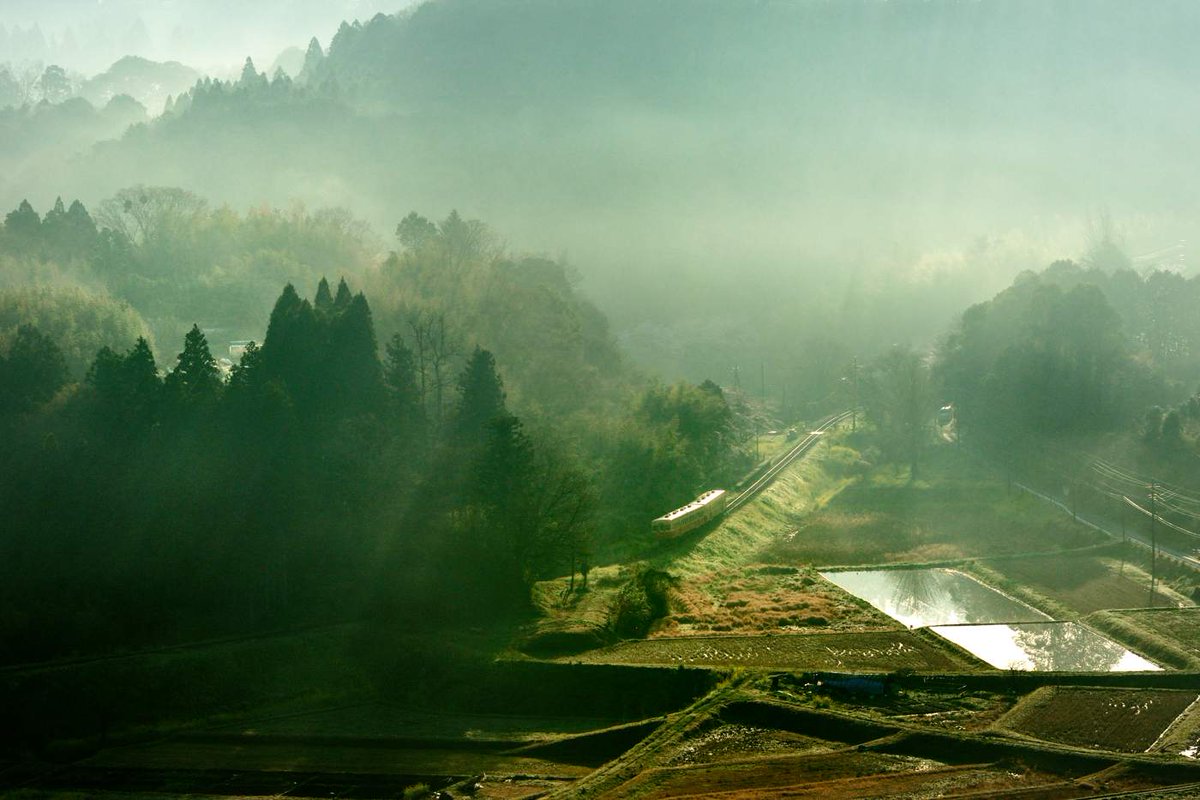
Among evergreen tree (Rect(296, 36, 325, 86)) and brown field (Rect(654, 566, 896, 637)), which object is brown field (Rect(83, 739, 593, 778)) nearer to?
brown field (Rect(654, 566, 896, 637))

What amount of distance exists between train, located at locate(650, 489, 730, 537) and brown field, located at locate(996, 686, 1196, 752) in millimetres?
25196

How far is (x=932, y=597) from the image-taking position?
157 ft

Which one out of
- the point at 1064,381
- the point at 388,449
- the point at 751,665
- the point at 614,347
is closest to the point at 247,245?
the point at 614,347

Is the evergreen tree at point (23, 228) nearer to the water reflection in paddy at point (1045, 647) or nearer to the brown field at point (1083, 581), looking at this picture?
the brown field at point (1083, 581)

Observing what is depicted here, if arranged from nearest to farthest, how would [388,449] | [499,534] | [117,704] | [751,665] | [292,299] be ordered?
[117,704] → [751,665] → [499,534] → [388,449] → [292,299]

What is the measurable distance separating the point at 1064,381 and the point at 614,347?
3445 cm

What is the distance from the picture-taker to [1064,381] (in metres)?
71.6

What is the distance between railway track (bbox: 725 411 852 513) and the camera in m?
67.3

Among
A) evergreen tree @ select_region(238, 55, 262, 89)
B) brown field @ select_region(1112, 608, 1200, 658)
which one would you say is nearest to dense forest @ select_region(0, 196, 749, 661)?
brown field @ select_region(1112, 608, 1200, 658)

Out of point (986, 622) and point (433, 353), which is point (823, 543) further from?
point (433, 353)

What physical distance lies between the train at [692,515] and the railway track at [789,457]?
108 centimetres

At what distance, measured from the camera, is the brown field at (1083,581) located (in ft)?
144

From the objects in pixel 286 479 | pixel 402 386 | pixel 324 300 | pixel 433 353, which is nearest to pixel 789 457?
pixel 433 353

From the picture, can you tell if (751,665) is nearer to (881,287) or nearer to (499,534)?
(499,534)
